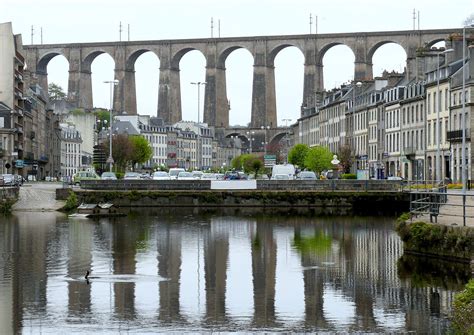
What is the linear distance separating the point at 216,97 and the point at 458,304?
149 metres

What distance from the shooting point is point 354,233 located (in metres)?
44.8

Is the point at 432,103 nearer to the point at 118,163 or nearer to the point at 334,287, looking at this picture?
the point at 118,163

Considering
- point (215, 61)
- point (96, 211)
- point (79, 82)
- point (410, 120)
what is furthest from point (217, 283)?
point (79, 82)

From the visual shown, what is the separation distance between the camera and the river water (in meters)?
21.0

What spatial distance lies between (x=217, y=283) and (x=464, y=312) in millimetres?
9413

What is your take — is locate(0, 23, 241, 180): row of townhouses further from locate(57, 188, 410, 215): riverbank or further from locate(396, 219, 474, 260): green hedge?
locate(396, 219, 474, 260): green hedge

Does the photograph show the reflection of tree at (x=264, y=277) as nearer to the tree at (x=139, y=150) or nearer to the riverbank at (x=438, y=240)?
the riverbank at (x=438, y=240)

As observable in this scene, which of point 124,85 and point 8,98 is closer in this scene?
point 8,98

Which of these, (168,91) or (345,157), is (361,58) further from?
(345,157)

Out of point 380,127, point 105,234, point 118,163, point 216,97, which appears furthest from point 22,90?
point 216,97

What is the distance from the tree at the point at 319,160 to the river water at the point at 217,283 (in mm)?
58783

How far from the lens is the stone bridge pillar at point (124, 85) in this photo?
167625 millimetres

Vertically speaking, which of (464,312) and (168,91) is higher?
(168,91)

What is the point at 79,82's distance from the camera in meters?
172
